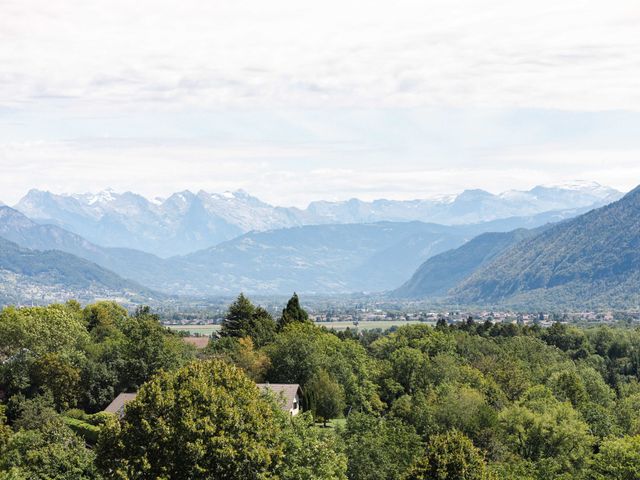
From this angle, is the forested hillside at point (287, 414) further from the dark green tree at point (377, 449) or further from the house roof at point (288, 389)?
the house roof at point (288, 389)

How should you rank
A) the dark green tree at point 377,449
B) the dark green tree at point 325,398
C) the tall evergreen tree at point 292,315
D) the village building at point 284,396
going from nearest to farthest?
the dark green tree at point 377,449
the village building at point 284,396
the dark green tree at point 325,398
the tall evergreen tree at point 292,315

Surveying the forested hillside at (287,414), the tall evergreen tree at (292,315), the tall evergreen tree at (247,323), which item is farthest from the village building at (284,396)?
the tall evergreen tree at (292,315)

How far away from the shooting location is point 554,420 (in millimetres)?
79500

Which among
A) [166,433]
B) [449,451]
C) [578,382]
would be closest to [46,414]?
[166,433]

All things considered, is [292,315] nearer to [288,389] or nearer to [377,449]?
[288,389]

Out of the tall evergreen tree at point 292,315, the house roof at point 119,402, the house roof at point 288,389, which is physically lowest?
the house roof at point 119,402

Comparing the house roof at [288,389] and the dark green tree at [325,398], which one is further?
the dark green tree at [325,398]

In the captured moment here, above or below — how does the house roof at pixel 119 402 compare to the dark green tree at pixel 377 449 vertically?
above

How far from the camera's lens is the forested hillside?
52281 millimetres

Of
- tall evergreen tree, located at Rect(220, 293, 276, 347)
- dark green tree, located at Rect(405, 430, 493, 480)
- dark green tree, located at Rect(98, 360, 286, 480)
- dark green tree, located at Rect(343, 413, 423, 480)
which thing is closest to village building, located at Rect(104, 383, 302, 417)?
dark green tree, located at Rect(343, 413, 423, 480)

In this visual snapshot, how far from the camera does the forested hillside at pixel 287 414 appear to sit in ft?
172

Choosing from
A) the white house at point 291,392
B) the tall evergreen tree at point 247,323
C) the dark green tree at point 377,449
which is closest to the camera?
the dark green tree at point 377,449

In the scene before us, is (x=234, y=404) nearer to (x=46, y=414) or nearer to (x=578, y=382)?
(x=46, y=414)

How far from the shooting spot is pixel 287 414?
6053 cm
